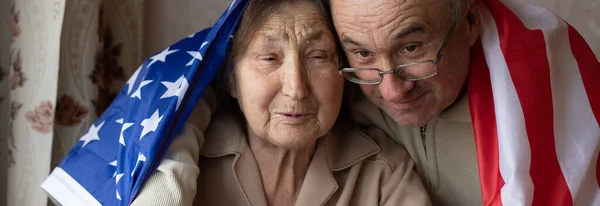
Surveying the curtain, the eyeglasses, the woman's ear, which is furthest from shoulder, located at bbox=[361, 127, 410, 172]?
the curtain

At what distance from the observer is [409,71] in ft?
4.65

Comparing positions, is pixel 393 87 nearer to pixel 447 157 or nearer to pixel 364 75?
pixel 364 75

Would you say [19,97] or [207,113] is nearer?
[207,113]

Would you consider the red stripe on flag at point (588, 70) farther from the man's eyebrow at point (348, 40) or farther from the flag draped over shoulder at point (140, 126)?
the flag draped over shoulder at point (140, 126)

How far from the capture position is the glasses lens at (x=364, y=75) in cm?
143

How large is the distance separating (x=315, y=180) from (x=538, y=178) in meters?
0.46

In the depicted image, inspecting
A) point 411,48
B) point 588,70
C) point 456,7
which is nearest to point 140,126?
point 411,48

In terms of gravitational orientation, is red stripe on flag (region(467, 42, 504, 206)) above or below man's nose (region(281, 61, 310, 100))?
below

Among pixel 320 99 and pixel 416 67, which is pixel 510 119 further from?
pixel 320 99

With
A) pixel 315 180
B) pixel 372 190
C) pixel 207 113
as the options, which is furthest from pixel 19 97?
pixel 372 190

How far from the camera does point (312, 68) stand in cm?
144

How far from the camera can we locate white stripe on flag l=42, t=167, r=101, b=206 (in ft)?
4.79

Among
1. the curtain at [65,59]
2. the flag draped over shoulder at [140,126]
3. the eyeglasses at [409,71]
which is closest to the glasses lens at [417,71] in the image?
the eyeglasses at [409,71]

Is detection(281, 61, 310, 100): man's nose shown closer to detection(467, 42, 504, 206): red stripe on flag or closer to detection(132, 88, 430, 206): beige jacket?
detection(132, 88, 430, 206): beige jacket
